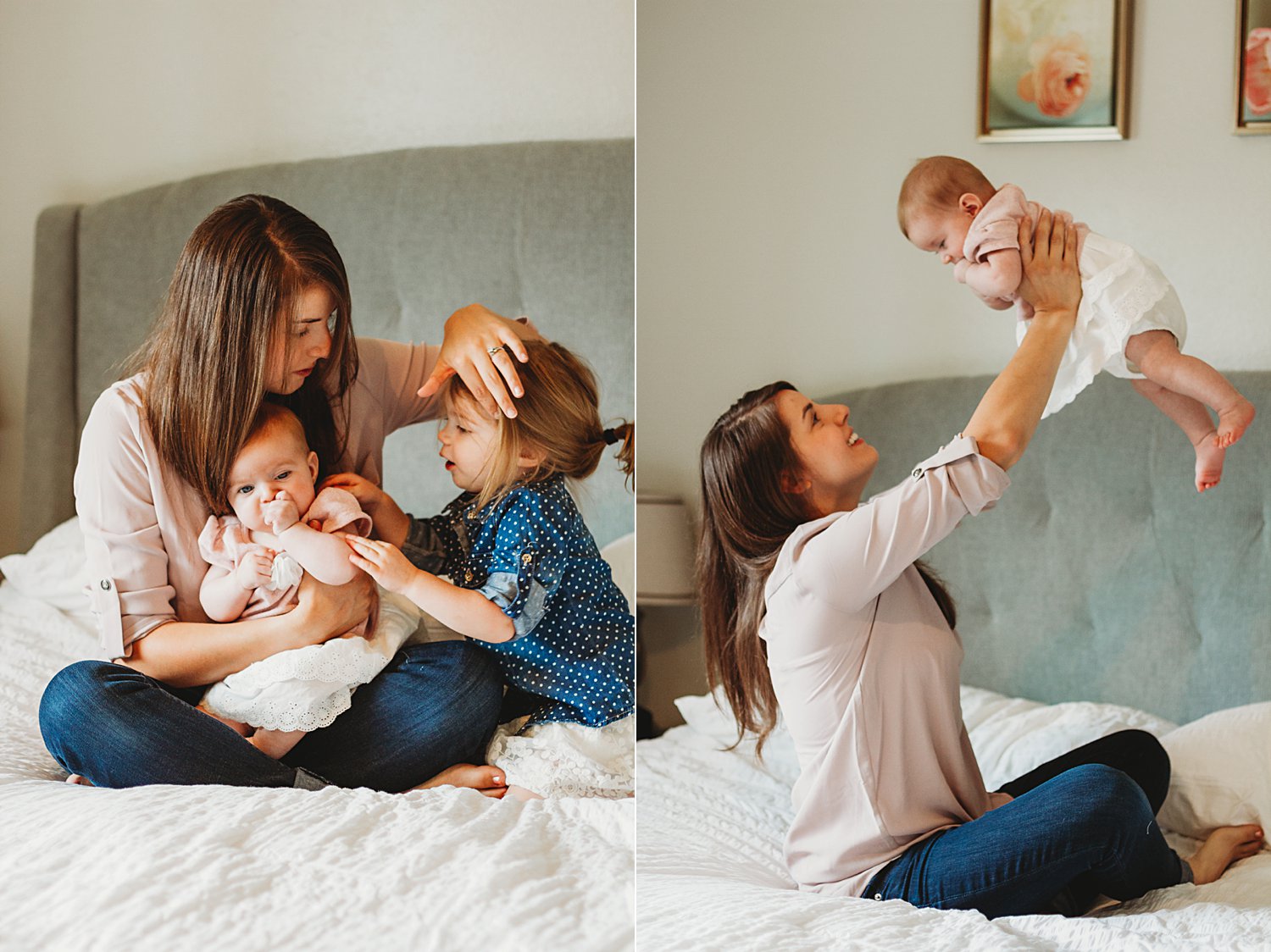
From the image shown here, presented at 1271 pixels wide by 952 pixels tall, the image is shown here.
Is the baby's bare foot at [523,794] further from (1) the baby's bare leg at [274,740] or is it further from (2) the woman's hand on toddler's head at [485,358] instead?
(2) the woman's hand on toddler's head at [485,358]

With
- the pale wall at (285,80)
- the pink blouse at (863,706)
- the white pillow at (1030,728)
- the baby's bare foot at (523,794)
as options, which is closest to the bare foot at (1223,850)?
the white pillow at (1030,728)

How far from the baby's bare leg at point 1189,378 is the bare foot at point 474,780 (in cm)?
92

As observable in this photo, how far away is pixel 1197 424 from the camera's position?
4.42 ft

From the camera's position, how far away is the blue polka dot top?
131 cm

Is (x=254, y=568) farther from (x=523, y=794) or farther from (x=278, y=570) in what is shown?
(x=523, y=794)

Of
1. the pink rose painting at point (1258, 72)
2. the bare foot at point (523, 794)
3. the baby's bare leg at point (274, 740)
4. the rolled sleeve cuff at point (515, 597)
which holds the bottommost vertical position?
the bare foot at point (523, 794)

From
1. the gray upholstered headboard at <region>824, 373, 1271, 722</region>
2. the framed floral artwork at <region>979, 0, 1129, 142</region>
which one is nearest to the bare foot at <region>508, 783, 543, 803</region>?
the gray upholstered headboard at <region>824, 373, 1271, 722</region>

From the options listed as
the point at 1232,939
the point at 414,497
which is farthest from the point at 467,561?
the point at 1232,939

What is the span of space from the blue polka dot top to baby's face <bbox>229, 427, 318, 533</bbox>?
0.17 meters

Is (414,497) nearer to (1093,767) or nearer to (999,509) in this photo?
(999,509)

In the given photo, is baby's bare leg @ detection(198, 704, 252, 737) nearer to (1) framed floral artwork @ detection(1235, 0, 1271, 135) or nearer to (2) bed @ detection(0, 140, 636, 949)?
(2) bed @ detection(0, 140, 636, 949)

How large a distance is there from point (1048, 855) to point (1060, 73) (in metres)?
0.96

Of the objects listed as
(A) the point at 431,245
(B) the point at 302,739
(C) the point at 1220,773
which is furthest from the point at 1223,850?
(A) the point at 431,245

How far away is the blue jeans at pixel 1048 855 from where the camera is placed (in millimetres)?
1132
